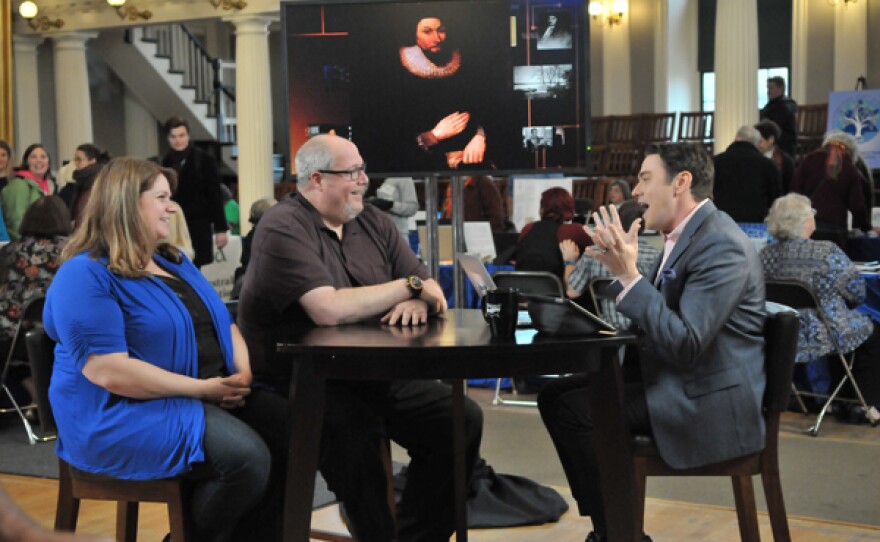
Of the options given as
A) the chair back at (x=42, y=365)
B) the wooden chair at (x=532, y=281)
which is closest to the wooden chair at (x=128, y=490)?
the chair back at (x=42, y=365)

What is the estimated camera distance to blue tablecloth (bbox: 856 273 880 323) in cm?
561

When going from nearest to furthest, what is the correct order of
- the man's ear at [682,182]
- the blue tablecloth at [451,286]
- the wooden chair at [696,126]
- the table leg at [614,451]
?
the table leg at [614,451] < the man's ear at [682,182] < the blue tablecloth at [451,286] < the wooden chair at [696,126]

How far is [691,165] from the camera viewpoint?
3062 millimetres

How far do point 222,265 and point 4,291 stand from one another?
10.7 feet

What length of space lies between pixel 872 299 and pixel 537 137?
245cm

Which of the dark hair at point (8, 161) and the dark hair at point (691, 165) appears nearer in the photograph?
the dark hair at point (691, 165)

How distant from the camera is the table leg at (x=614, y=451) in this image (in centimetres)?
268

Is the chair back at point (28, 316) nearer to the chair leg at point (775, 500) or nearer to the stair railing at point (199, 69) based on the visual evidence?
→ the chair leg at point (775, 500)

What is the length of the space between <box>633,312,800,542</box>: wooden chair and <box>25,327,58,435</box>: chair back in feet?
4.71

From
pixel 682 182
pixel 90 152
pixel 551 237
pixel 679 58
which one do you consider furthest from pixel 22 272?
pixel 679 58

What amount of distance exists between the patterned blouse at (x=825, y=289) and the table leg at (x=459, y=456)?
2.74 meters

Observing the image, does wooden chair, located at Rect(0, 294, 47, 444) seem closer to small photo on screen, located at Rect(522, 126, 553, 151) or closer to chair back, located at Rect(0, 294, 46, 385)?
chair back, located at Rect(0, 294, 46, 385)

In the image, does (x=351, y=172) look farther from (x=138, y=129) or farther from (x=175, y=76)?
(x=138, y=129)

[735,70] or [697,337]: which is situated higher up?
[735,70]
